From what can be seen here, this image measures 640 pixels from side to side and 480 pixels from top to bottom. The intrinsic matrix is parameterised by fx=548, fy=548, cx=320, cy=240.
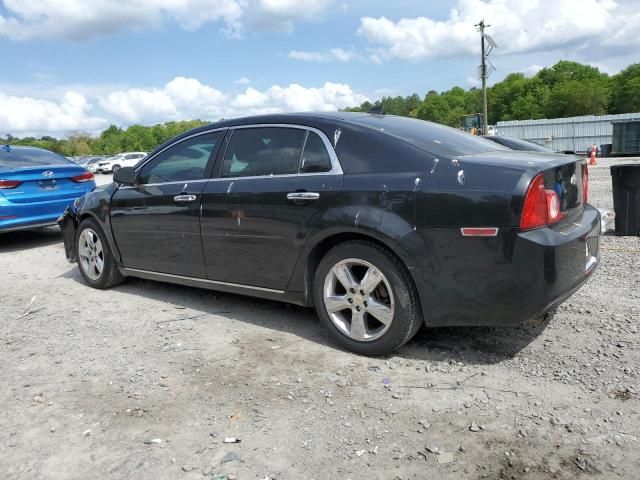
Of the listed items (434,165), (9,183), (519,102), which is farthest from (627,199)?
(519,102)

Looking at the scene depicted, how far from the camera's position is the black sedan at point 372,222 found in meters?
3.09

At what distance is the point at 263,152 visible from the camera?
13.6 feet

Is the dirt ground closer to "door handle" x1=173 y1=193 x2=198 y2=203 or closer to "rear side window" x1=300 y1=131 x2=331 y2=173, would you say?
"door handle" x1=173 y1=193 x2=198 y2=203

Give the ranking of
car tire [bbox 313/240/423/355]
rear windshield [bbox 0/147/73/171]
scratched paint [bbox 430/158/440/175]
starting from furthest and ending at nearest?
rear windshield [bbox 0/147/73/171] → car tire [bbox 313/240/423/355] → scratched paint [bbox 430/158/440/175]

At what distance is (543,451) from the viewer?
2.53m

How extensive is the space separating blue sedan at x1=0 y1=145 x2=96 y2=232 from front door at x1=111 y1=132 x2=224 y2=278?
11.7 feet

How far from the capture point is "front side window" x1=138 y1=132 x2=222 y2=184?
4.55 m

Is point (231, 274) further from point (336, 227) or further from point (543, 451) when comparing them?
point (543, 451)

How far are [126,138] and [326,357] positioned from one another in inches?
5419

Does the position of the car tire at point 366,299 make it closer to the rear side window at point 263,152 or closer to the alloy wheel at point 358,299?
the alloy wheel at point 358,299

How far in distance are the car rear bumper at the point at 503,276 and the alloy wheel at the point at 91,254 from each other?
3.58m

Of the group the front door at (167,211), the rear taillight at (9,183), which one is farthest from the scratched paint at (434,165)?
the rear taillight at (9,183)

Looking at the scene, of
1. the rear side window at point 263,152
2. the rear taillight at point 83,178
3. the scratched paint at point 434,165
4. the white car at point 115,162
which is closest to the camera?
the scratched paint at point 434,165

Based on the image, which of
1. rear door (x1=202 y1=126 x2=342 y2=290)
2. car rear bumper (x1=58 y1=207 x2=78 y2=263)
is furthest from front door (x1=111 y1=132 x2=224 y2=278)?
car rear bumper (x1=58 y1=207 x2=78 y2=263)
